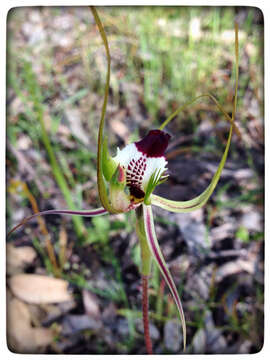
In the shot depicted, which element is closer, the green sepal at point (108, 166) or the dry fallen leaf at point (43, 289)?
the green sepal at point (108, 166)

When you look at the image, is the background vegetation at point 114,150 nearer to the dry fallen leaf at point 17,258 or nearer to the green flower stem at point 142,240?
the dry fallen leaf at point 17,258

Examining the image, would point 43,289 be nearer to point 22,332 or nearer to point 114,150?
point 22,332

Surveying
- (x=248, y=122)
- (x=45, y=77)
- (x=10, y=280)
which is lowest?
(x=10, y=280)

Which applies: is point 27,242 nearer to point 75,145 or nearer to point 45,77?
point 75,145

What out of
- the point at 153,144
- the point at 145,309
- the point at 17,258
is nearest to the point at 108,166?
the point at 153,144

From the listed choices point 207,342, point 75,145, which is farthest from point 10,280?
point 207,342

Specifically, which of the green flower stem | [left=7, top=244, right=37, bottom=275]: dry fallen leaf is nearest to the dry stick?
the green flower stem

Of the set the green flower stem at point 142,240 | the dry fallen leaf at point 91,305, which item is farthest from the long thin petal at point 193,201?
the dry fallen leaf at point 91,305
